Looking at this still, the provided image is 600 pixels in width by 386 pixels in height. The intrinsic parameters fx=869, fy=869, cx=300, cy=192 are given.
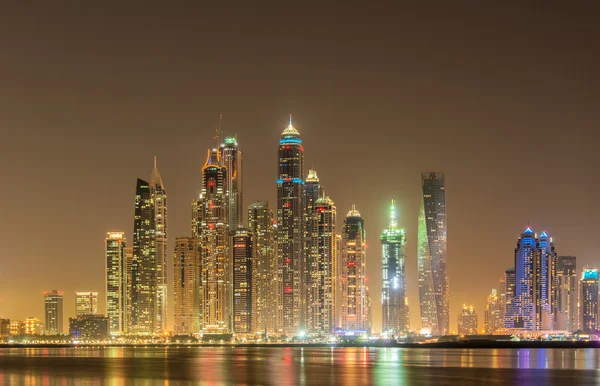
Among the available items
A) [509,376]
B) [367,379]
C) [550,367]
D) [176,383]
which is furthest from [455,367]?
[176,383]

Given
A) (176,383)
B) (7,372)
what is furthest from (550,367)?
(7,372)

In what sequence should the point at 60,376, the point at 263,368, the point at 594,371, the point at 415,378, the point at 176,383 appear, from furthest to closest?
the point at 263,368
the point at 594,371
the point at 60,376
the point at 415,378
the point at 176,383

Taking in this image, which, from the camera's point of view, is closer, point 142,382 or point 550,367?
point 142,382

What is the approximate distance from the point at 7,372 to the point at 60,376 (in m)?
15.0

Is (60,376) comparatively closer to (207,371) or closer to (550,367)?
(207,371)

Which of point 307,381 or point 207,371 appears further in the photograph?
point 207,371

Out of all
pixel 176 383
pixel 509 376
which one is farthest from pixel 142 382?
pixel 509 376

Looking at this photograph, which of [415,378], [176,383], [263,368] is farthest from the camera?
[263,368]

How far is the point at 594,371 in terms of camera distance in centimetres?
11294

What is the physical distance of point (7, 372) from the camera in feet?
377

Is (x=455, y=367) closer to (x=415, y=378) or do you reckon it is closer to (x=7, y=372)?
Result: (x=415, y=378)

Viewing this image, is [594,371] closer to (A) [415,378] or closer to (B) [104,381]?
(A) [415,378]

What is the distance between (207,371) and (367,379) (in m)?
27.8

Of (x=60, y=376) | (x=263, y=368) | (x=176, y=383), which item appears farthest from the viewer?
(x=263, y=368)
